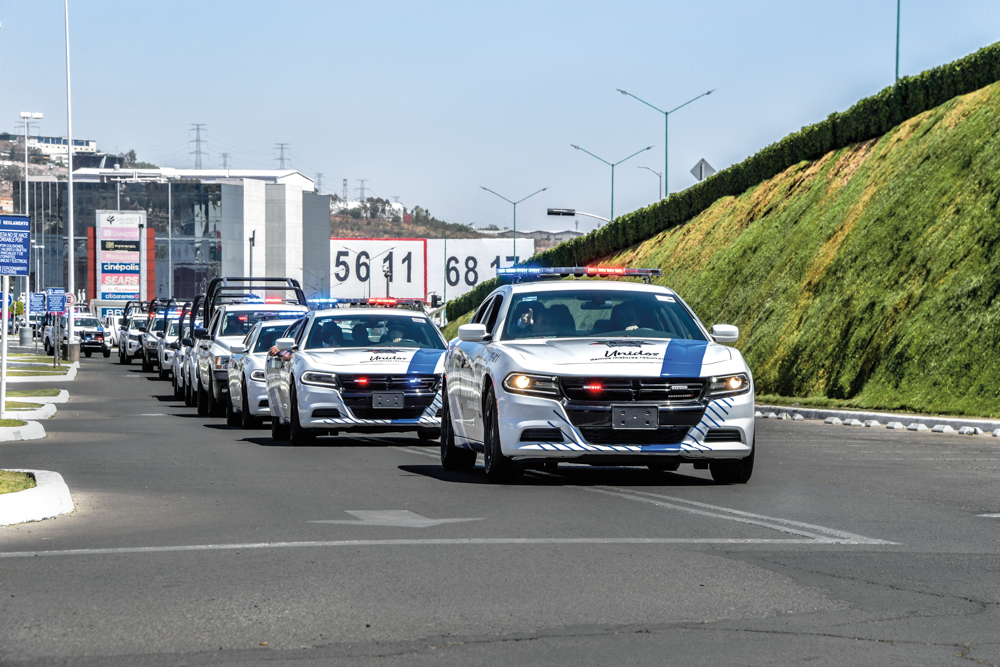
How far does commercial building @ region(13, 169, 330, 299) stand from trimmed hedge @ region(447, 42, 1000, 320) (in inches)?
3543

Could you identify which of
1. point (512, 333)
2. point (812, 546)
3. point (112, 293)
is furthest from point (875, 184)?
point (112, 293)

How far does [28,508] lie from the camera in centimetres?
1030

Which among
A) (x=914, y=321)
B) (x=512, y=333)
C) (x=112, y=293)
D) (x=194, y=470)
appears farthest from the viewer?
(x=112, y=293)

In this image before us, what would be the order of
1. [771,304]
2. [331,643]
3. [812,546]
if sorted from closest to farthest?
1. [331,643]
2. [812,546]
3. [771,304]

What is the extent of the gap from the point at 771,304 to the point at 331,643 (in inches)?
1153

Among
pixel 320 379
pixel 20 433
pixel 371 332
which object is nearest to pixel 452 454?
pixel 320 379

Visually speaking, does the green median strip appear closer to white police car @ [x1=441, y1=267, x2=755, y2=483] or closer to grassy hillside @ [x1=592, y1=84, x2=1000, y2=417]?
white police car @ [x1=441, y1=267, x2=755, y2=483]

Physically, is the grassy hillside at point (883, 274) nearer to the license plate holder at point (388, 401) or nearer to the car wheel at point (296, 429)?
the license plate holder at point (388, 401)

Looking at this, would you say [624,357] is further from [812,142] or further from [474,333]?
[812,142]

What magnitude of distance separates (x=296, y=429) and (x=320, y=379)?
2.48ft

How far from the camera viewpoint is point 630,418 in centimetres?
1168

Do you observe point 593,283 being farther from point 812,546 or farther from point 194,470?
point 812,546

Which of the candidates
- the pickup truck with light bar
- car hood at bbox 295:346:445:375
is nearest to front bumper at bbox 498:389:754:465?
car hood at bbox 295:346:445:375

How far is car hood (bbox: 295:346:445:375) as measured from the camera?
17.1m
